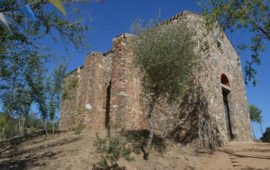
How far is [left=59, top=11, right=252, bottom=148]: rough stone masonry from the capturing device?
12852 millimetres

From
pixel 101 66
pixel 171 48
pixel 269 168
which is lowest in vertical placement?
pixel 269 168

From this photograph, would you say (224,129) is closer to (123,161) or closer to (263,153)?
(263,153)

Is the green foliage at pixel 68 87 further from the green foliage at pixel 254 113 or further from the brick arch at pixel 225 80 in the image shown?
the green foliage at pixel 254 113

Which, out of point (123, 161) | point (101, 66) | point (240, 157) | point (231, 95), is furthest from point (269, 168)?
point (101, 66)

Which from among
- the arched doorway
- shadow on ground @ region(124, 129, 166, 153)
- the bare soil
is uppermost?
the arched doorway

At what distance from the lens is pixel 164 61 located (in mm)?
10094

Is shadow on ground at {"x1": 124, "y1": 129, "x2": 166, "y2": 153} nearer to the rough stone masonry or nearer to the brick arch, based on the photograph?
the rough stone masonry

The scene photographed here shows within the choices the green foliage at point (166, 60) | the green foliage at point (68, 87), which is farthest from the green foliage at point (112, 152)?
the green foliage at point (68, 87)

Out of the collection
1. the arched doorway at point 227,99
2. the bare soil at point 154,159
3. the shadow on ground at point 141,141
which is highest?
the arched doorway at point 227,99

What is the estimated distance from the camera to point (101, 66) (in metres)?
18.0

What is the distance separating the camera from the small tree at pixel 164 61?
10.2 metres

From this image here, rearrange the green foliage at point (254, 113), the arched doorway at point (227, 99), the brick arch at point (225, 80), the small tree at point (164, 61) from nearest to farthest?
the small tree at point (164, 61) < the arched doorway at point (227, 99) < the brick arch at point (225, 80) < the green foliage at point (254, 113)

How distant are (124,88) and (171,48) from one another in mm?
4881

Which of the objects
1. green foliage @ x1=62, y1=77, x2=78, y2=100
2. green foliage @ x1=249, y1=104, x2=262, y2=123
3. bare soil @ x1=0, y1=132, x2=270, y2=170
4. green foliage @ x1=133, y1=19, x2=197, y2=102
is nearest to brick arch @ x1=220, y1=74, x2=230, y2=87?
bare soil @ x1=0, y1=132, x2=270, y2=170
